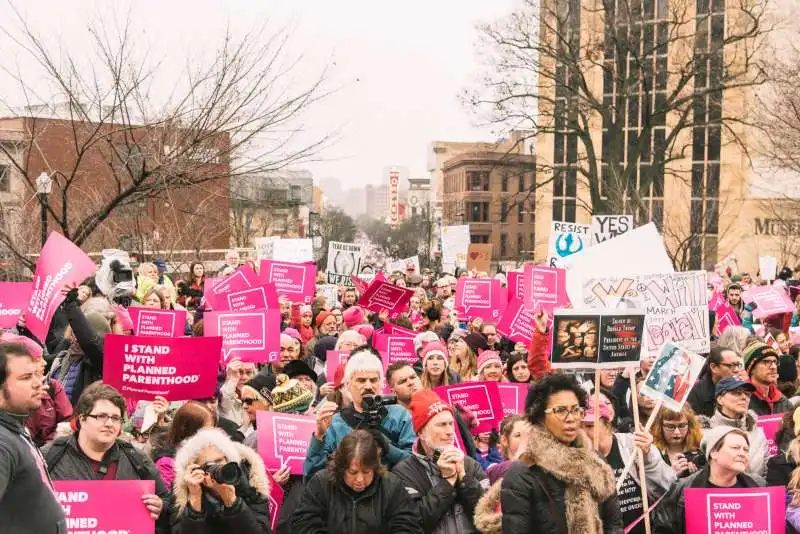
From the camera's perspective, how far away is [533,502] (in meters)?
5.05

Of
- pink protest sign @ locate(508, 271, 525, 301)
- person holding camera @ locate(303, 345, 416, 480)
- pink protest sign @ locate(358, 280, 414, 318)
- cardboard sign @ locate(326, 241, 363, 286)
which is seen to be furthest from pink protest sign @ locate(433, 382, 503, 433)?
cardboard sign @ locate(326, 241, 363, 286)

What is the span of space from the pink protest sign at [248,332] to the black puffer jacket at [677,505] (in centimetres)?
418

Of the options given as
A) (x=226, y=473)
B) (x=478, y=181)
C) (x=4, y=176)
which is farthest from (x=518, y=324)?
(x=478, y=181)

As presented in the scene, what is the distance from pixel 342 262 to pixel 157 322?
8487 mm

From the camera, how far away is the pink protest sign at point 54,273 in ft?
27.2

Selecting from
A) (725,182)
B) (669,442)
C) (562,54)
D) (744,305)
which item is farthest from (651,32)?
(669,442)

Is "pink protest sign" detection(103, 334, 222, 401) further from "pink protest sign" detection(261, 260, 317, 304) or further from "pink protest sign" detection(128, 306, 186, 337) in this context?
"pink protest sign" detection(261, 260, 317, 304)

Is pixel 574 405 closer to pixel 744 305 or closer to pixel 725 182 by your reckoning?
pixel 744 305

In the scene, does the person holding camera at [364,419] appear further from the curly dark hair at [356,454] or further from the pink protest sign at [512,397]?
the pink protest sign at [512,397]

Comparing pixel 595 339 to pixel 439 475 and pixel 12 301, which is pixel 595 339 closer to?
pixel 439 475

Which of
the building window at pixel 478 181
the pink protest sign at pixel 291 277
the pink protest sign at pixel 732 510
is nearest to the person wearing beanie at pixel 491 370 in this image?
the pink protest sign at pixel 732 510

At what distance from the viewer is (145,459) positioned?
5629 millimetres

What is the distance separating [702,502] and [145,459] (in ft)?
9.31

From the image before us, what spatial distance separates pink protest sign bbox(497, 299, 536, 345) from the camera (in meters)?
12.2
